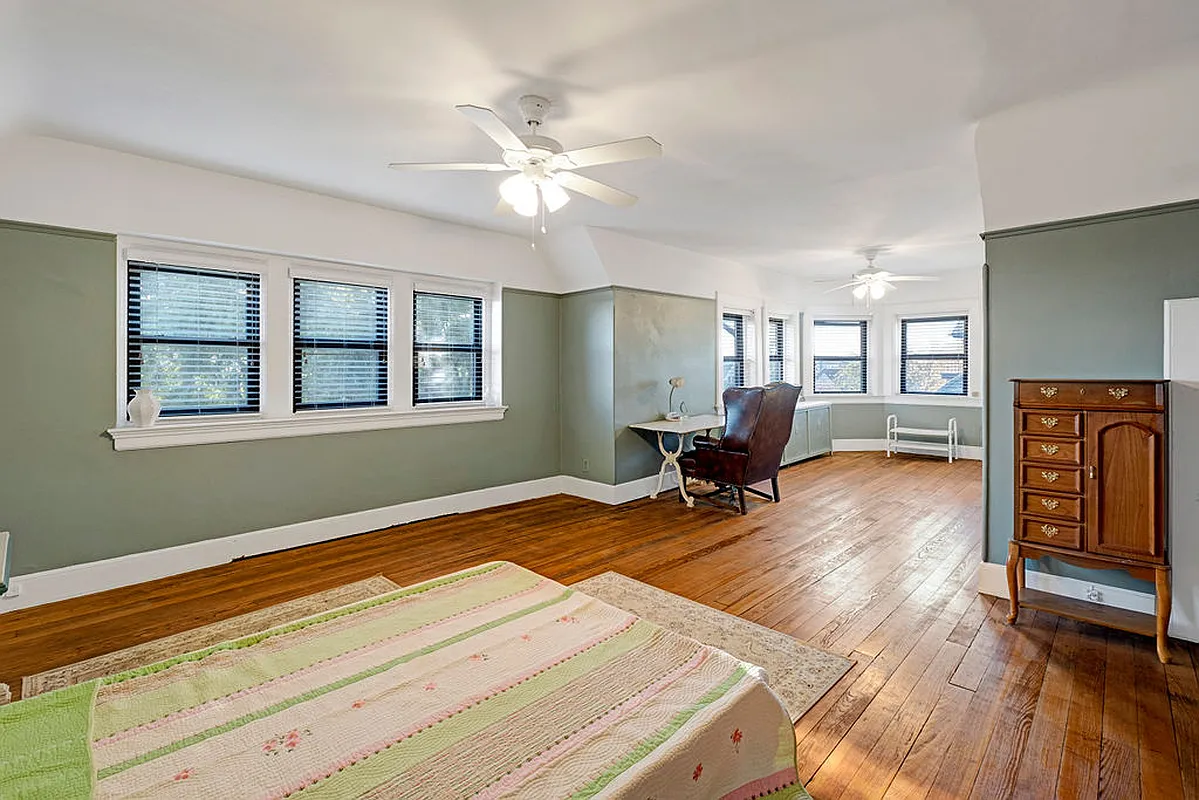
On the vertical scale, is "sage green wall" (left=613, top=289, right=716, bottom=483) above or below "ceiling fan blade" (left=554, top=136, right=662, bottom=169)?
below

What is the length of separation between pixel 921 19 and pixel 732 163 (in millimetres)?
1531

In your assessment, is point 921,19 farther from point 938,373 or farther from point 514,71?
point 938,373

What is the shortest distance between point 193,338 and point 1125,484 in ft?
18.0

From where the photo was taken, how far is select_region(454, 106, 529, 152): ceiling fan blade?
7.21 feet

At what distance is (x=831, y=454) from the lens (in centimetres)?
846

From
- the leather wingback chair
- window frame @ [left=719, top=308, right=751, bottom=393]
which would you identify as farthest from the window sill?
window frame @ [left=719, top=308, right=751, bottom=393]

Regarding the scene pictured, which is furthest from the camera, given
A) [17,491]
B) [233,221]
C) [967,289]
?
[967,289]

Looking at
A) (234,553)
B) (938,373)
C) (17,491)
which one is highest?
(938,373)

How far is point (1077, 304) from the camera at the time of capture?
3061 mm

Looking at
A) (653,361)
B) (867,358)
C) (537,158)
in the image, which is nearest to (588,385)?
(653,361)

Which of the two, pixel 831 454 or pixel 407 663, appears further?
pixel 831 454

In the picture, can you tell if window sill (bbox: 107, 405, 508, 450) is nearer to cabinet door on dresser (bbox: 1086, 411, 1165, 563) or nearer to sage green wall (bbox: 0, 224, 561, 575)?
sage green wall (bbox: 0, 224, 561, 575)

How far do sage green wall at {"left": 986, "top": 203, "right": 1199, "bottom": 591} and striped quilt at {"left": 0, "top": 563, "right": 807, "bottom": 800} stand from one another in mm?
2605

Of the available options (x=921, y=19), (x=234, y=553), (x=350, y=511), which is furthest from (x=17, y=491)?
(x=921, y=19)
